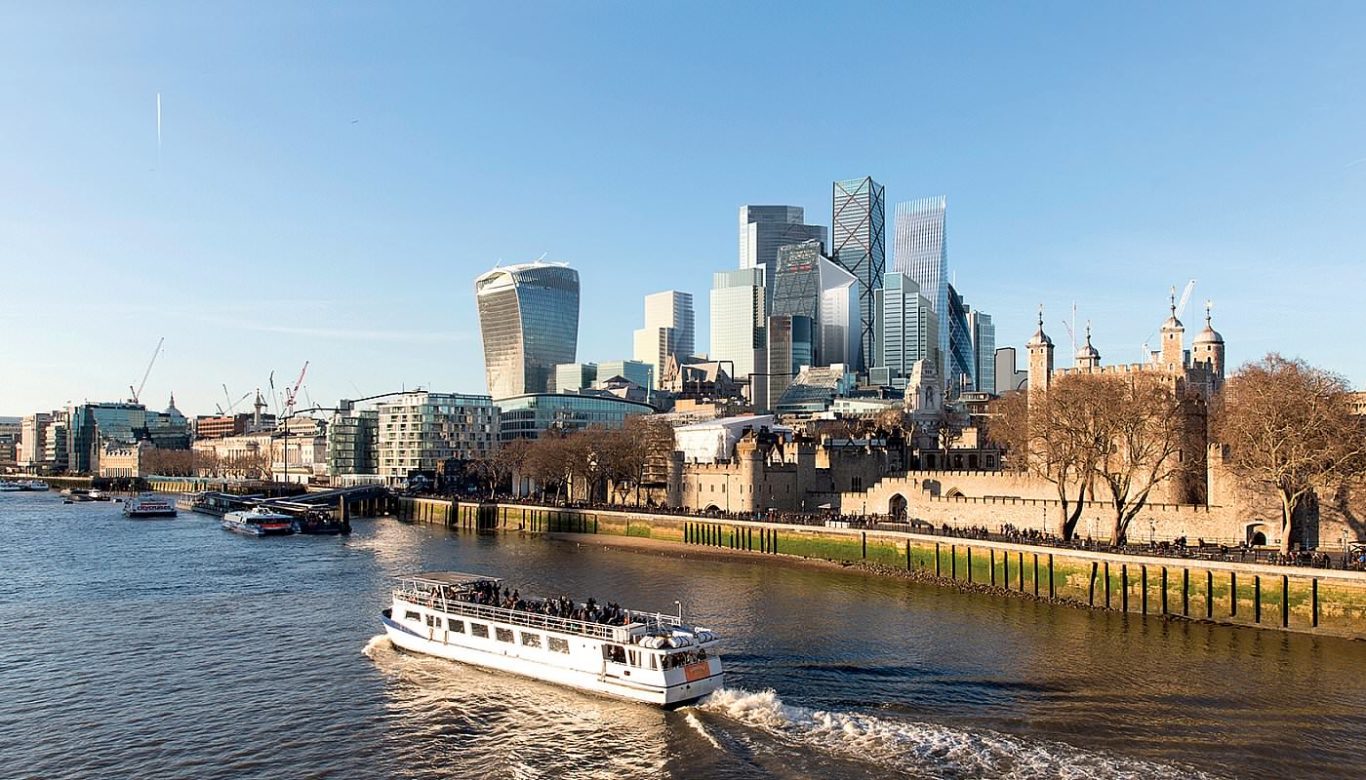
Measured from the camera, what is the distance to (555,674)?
155 ft

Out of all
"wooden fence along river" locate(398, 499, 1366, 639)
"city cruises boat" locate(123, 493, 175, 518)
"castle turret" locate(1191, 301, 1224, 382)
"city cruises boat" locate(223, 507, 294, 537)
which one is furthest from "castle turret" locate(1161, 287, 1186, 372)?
"city cruises boat" locate(123, 493, 175, 518)

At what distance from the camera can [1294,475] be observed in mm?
63000

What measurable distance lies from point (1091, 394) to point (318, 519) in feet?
312

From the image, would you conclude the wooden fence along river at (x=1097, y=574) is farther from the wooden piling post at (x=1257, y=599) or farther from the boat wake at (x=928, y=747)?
the boat wake at (x=928, y=747)

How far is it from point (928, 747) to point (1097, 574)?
3362cm

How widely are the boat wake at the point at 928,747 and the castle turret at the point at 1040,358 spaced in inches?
2663

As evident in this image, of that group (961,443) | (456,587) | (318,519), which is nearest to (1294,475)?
(456,587)

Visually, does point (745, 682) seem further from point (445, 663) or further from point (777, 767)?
point (445, 663)

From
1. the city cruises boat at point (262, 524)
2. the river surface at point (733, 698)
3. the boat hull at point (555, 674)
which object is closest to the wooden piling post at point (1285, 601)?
the river surface at point (733, 698)

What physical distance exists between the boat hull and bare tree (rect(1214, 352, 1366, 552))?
39.9m

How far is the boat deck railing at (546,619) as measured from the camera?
45844 mm

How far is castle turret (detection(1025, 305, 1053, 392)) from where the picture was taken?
330ft

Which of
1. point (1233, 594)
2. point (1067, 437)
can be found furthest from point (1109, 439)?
point (1233, 594)

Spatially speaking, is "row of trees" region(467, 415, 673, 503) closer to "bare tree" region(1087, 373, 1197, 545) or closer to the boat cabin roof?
"bare tree" region(1087, 373, 1197, 545)
